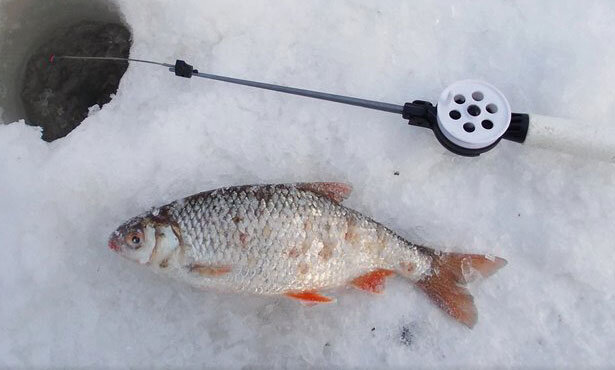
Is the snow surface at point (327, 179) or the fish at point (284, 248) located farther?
the snow surface at point (327, 179)

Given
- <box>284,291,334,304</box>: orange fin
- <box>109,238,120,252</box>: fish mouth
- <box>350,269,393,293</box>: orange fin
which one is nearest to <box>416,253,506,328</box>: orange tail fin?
<box>350,269,393,293</box>: orange fin

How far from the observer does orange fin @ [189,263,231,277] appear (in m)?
1.94

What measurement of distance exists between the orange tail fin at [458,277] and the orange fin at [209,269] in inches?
31.3

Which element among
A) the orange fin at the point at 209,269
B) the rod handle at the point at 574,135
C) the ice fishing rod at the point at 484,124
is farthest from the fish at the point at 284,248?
the rod handle at the point at 574,135

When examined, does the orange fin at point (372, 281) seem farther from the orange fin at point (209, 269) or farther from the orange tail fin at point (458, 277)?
the orange fin at point (209, 269)

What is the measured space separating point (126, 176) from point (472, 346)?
62.4 inches

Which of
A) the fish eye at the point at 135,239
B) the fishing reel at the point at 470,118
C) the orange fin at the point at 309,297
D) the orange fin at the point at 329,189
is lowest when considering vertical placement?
the orange fin at the point at 309,297

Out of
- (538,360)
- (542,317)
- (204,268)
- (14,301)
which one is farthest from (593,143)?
(14,301)

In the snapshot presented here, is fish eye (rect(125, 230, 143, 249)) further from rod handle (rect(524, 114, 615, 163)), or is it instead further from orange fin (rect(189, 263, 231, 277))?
rod handle (rect(524, 114, 615, 163))

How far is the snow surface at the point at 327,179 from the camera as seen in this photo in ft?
6.92

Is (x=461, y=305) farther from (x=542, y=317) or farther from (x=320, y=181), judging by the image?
(x=320, y=181)

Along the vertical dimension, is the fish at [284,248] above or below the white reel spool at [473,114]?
below

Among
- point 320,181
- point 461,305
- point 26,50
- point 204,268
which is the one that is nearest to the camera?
point 204,268

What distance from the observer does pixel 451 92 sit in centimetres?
209
